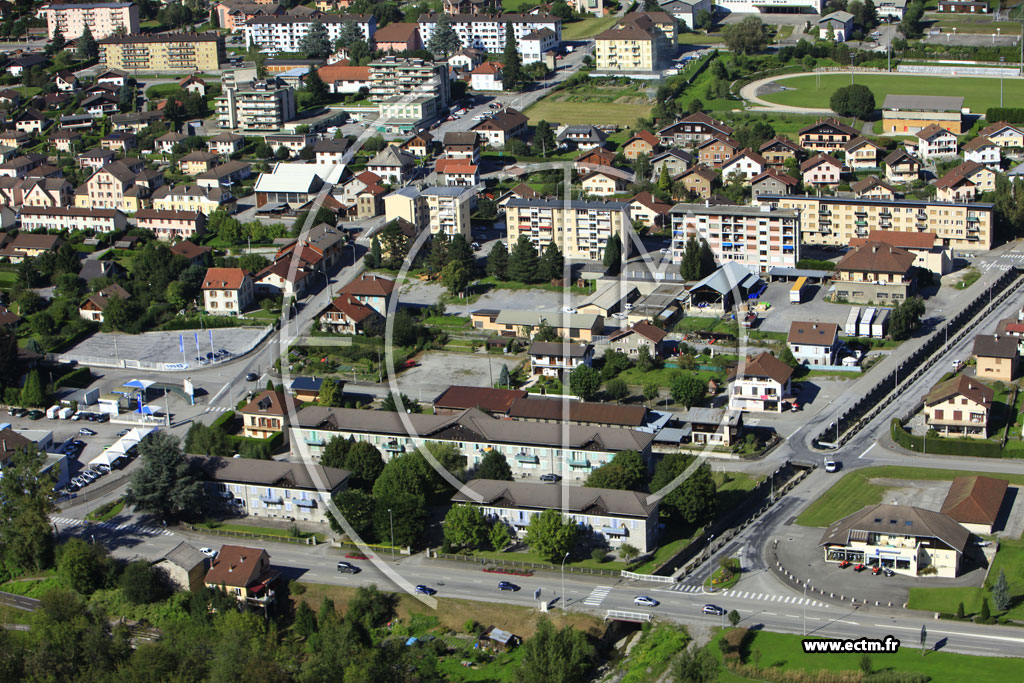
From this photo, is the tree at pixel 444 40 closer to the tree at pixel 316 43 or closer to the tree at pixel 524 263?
the tree at pixel 316 43

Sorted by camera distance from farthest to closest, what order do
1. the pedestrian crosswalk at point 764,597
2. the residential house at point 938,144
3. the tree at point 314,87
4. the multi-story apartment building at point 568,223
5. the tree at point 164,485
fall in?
1. the tree at point 314,87
2. the residential house at point 938,144
3. the multi-story apartment building at point 568,223
4. the tree at point 164,485
5. the pedestrian crosswalk at point 764,597

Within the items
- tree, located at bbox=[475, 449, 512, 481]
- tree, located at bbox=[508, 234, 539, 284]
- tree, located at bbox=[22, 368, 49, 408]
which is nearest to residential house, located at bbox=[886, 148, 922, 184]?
tree, located at bbox=[508, 234, 539, 284]

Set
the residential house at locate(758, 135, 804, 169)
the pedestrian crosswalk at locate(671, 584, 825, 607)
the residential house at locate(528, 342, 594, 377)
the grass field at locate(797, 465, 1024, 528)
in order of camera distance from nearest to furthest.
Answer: the pedestrian crosswalk at locate(671, 584, 825, 607) → the grass field at locate(797, 465, 1024, 528) → the residential house at locate(528, 342, 594, 377) → the residential house at locate(758, 135, 804, 169)

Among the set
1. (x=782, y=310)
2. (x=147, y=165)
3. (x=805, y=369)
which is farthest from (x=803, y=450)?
(x=147, y=165)

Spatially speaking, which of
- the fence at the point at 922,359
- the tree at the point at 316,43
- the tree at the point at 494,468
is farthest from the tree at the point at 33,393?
the tree at the point at 316,43

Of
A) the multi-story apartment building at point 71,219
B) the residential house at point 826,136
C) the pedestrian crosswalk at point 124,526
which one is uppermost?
the residential house at point 826,136

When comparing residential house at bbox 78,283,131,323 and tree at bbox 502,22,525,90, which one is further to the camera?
tree at bbox 502,22,525,90

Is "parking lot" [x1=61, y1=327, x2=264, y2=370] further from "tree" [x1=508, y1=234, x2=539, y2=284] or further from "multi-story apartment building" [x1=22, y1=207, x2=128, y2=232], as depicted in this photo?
"multi-story apartment building" [x1=22, y1=207, x2=128, y2=232]

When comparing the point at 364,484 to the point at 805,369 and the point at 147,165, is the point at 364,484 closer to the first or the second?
the point at 805,369
